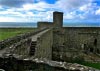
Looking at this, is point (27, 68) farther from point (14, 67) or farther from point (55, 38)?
point (55, 38)

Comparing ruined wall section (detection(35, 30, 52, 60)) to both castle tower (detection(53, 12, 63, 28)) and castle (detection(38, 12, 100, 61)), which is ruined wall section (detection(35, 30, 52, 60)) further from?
castle tower (detection(53, 12, 63, 28))

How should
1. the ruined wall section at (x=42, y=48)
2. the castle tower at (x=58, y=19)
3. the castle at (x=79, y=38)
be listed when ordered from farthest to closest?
the castle tower at (x=58, y=19), the castle at (x=79, y=38), the ruined wall section at (x=42, y=48)

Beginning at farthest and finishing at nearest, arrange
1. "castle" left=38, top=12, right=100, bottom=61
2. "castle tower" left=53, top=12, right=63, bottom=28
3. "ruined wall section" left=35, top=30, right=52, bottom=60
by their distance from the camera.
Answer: "castle tower" left=53, top=12, right=63, bottom=28 → "castle" left=38, top=12, right=100, bottom=61 → "ruined wall section" left=35, top=30, right=52, bottom=60

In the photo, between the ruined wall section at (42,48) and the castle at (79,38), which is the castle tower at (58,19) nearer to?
the castle at (79,38)

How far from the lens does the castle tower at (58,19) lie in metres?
53.4

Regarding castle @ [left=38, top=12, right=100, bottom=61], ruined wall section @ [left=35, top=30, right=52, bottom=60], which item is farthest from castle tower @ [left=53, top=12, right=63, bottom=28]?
ruined wall section @ [left=35, top=30, right=52, bottom=60]

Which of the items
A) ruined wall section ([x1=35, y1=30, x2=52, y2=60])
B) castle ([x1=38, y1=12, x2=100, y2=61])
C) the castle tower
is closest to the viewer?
ruined wall section ([x1=35, y1=30, x2=52, y2=60])

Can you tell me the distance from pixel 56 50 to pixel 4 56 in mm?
30154

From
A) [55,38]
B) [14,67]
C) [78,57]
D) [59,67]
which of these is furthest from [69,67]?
[55,38]

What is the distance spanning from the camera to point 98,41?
50562 millimetres

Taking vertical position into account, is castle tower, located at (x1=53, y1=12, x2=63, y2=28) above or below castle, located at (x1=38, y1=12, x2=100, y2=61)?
above

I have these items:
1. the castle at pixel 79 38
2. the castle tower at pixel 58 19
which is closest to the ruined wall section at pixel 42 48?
the castle at pixel 79 38

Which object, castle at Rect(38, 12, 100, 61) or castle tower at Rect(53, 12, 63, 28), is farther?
castle tower at Rect(53, 12, 63, 28)

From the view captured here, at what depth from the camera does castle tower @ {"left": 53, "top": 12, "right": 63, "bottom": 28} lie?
53.4m
